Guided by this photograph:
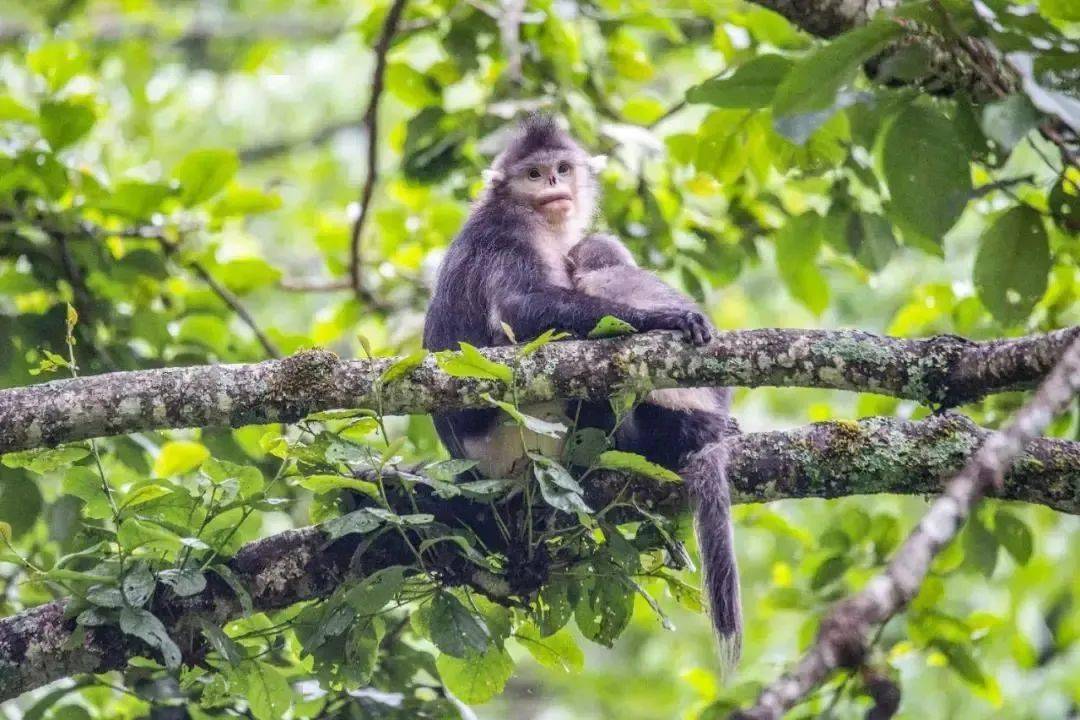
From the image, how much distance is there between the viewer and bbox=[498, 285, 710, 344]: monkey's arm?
10.8 feet

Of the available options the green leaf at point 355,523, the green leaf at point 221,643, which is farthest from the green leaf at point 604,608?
the green leaf at point 221,643

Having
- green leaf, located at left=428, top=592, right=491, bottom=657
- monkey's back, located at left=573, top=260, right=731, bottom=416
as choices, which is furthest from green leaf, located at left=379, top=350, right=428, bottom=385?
monkey's back, located at left=573, top=260, right=731, bottom=416

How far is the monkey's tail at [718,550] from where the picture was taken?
3191 millimetres

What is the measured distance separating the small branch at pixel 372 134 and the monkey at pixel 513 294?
59cm

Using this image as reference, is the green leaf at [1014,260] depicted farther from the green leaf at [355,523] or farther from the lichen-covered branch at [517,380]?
the green leaf at [355,523]

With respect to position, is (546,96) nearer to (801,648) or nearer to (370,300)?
(370,300)

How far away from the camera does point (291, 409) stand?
9.78 feet

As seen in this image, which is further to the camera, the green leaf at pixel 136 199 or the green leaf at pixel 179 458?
the green leaf at pixel 136 199

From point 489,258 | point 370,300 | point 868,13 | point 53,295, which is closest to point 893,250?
point 868,13

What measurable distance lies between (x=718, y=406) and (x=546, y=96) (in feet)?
6.45

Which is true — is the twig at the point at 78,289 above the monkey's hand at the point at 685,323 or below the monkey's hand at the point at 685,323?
below

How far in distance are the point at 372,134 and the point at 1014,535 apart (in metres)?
3.02

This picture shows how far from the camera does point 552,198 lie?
4.63 metres

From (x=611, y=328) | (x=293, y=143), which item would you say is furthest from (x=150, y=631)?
(x=293, y=143)
